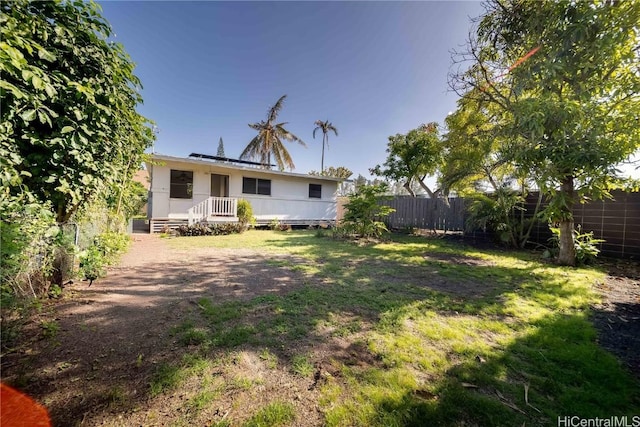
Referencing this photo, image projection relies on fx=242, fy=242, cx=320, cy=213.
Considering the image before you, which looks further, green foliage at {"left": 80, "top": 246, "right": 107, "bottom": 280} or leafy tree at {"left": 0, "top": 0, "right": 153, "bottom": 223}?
green foliage at {"left": 80, "top": 246, "right": 107, "bottom": 280}

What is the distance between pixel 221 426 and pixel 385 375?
1.17m

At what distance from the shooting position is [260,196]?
13.0 meters

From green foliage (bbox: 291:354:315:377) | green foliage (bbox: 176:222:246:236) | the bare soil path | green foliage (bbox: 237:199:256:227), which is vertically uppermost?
green foliage (bbox: 237:199:256:227)

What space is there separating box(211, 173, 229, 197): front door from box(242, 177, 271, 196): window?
35.1 inches

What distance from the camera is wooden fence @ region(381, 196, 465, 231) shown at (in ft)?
34.8

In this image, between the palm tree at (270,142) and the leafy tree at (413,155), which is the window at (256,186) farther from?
the leafy tree at (413,155)

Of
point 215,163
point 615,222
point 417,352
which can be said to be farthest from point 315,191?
point 417,352

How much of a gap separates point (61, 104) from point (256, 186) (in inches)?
428

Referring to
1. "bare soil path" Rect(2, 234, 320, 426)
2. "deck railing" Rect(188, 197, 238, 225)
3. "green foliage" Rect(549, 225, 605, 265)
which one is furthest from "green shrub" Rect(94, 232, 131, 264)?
"green foliage" Rect(549, 225, 605, 265)

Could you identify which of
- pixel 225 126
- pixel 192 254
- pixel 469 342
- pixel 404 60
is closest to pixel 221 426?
pixel 469 342

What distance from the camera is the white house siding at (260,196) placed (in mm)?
10523

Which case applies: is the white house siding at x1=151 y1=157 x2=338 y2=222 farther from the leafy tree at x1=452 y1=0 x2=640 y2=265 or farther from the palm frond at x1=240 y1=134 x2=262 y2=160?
the leafy tree at x1=452 y1=0 x2=640 y2=265

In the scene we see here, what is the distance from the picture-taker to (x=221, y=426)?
138 centimetres

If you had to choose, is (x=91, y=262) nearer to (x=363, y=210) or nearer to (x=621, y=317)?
(x=621, y=317)
